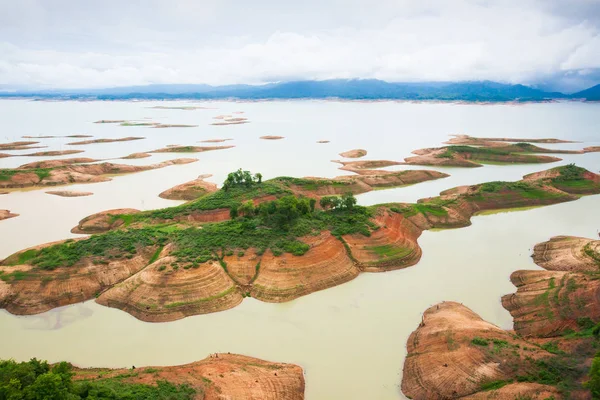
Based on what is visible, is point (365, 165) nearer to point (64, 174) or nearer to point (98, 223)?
point (98, 223)

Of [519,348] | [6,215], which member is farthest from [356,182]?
[6,215]

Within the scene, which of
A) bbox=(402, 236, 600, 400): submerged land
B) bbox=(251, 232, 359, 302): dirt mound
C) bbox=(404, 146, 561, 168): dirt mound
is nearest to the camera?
bbox=(402, 236, 600, 400): submerged land

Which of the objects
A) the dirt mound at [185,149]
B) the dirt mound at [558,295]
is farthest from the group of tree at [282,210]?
the dirt mound at [185,149]

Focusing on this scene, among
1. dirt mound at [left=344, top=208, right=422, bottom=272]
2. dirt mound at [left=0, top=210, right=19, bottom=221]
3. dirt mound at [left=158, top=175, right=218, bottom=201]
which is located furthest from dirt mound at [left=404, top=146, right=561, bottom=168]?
dirt mound at [left=0, top=210, right=19, bottom=221]

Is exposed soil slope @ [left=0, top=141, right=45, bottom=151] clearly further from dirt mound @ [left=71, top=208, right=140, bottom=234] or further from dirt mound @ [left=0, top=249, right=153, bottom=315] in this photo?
dirt mound @ [left=0, top=249, right=153, bottom=315]

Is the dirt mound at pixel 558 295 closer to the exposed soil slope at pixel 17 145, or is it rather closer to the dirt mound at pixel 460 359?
the dirt mound at pixel 460 359

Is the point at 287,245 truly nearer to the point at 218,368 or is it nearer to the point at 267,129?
the point at 218,368

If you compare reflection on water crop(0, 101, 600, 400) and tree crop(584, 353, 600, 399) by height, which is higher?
tree crop(584, 353, 600, 399)

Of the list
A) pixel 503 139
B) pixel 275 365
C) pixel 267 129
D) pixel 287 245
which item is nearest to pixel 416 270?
pixel 287 245
